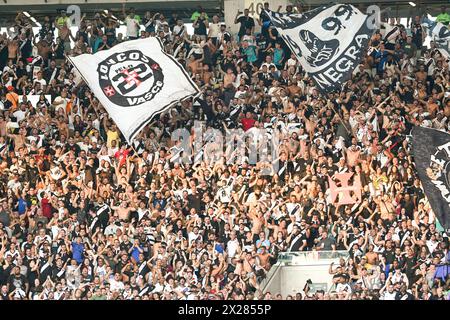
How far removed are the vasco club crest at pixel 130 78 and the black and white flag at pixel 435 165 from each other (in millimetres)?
5679

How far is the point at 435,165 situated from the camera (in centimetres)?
A: 2809

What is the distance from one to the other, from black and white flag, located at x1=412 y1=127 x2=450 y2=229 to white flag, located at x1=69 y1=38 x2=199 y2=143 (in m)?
4.87

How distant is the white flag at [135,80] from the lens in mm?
30703

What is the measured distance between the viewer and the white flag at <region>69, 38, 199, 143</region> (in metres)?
30.7


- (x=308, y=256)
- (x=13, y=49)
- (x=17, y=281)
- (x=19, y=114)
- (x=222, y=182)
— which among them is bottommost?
(x=17, y=281)

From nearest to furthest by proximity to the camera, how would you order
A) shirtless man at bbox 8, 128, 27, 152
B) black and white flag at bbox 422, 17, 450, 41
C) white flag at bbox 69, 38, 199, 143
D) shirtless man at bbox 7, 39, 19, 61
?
white flag at bbox 69, 38, 199, 143
shirtless man at bbox 8, 128, 27, 152
black and white flag at bbox 422, 17, 450, 41
shirtless man at bbox 7, 39, 19, 61

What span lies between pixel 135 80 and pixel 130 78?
0.12 meters

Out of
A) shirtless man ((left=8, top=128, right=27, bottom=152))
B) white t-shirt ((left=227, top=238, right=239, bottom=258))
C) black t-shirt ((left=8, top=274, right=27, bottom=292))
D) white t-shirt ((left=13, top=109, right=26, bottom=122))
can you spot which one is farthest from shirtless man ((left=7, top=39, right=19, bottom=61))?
white t-shirt ((left=227, top=238, right=239, bottom=258))

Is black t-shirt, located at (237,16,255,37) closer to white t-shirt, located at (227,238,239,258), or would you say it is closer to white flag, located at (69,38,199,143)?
white flag, located at (69,38,199,143)

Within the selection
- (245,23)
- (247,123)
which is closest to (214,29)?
(245,23)

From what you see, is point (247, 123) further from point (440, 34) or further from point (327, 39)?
point (440, 34)

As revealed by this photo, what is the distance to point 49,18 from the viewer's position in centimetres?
3653
